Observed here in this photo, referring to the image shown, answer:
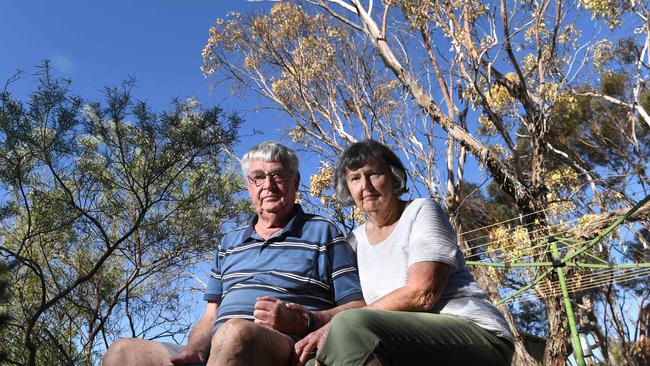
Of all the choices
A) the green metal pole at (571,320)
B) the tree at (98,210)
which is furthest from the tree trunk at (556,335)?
the tree at (98,210)

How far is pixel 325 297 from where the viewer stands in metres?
1.99

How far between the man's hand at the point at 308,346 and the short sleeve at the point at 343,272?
34cm

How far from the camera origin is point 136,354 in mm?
1950

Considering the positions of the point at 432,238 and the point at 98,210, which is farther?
the point at 98,210

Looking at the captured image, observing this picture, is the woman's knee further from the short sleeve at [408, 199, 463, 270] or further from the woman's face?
the woman's face

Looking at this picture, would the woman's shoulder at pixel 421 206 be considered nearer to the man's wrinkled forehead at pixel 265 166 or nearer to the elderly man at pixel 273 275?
the elderly man at pixel 273 275

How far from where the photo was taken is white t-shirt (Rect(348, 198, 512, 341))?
1.67 metres

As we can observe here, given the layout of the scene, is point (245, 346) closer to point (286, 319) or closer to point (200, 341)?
point (286, 319)

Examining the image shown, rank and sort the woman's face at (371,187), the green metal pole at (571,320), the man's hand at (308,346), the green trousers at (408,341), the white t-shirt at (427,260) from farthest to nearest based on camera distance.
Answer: the green metal pole at (571,320) → the woman's face at (371,187) → the white t-shirt at (427,260) → the man's hand at (308,346) → the green trousers at (408,341)

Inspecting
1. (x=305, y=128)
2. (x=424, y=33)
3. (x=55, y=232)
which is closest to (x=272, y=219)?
(x=55, y=232)

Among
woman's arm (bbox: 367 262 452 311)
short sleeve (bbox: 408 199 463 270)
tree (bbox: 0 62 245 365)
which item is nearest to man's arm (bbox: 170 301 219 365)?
woman's arm (bbox: 367 262 452 311)

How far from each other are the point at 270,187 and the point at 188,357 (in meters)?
0.70

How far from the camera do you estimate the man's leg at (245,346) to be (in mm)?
1441

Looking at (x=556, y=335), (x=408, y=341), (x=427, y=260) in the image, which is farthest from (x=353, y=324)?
(x=556, y=335)
